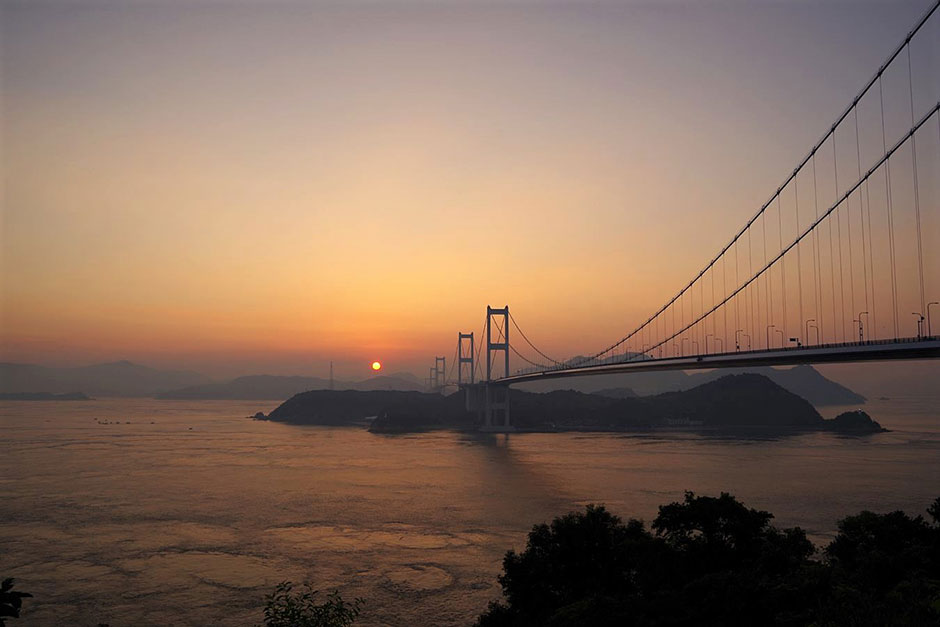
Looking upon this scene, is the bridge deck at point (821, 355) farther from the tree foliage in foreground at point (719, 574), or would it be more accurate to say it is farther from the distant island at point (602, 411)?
the distant island at point (602, 411)

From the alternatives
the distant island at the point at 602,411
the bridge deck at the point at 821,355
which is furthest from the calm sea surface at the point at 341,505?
the distant island at the point at 602,411

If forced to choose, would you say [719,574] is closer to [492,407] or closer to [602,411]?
[492,407]

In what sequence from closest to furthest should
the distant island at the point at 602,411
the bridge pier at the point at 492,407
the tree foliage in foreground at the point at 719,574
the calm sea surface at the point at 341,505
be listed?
the tree foliage in foreground at the point at 719,574 → the calm sea surface at the point at 341,505 → the bridge pier at the point at 492,407 → the distant island at the point at 602,411

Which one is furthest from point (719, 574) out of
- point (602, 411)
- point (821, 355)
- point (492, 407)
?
point (602, 411)

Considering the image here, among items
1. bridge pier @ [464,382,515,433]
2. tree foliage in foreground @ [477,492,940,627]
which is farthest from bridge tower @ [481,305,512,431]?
tree foliage in foreground @ [477,492,940,627]

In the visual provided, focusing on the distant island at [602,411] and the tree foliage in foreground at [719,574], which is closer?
the tree foliage in foreground at [719,574]

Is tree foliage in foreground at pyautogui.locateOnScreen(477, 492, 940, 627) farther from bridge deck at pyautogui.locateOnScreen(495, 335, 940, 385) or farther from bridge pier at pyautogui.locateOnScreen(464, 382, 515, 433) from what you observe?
bridge pier at pyautogui.locateOnScreen(464, 382, 515, 433)
